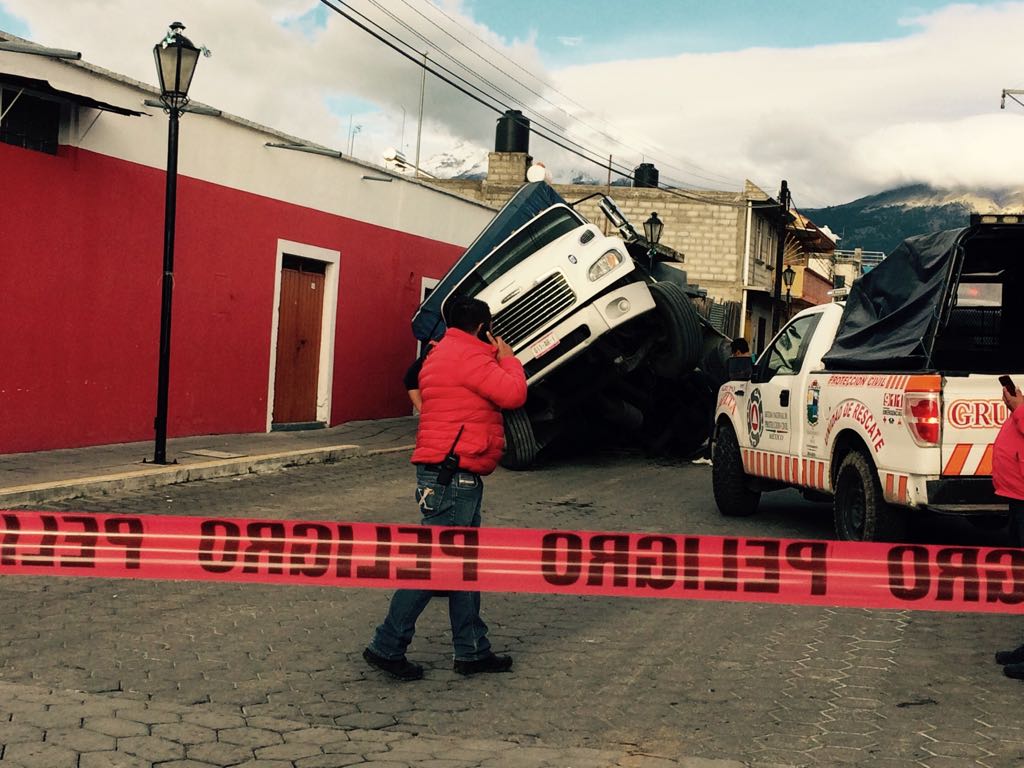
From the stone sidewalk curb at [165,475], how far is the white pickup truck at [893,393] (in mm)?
5111

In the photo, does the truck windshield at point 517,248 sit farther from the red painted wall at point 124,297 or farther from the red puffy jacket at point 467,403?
the red puffy jacket at point 467,403

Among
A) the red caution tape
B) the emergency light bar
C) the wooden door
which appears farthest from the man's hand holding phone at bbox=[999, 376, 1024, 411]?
the wooden door

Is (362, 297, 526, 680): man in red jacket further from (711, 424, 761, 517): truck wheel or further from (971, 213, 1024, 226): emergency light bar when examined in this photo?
(711, 424, 761, 517): truck wheel

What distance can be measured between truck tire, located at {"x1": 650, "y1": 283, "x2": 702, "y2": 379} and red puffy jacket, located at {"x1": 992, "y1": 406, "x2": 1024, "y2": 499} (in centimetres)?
843

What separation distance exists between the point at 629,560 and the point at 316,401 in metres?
14.1

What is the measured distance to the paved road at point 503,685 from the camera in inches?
180

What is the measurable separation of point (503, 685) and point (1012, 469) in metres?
2.70

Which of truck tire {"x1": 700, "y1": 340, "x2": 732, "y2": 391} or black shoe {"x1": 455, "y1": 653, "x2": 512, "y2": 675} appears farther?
truck tire {"x1": 700, "y1": 340, "x2": 732, "y2": 391}

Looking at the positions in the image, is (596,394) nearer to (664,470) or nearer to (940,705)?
(664,470)

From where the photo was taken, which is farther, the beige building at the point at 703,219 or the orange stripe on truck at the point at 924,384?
the beige building at the point at 703,219

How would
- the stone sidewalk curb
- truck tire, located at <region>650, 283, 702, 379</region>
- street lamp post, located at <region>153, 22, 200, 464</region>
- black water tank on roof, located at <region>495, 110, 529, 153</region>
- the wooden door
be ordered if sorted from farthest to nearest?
black water tank on roof, located at <region>495, 110, 529, 153</region> → the wooden door → truck tire, located at <region>650, 283, 702, 379</region> → street lamp post, located at <region>153, 22, 200, 464</region> → the stone sidewalk curb

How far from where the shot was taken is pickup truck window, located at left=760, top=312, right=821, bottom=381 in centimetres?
1011

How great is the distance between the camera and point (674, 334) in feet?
48.2

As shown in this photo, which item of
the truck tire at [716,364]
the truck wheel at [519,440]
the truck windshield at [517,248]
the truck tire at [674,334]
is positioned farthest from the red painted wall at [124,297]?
the truck tire at [716,364]
